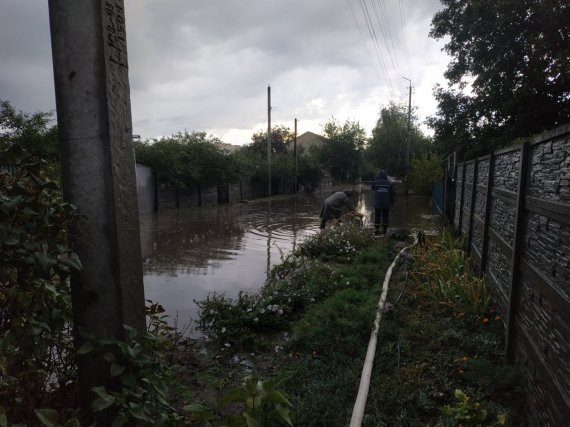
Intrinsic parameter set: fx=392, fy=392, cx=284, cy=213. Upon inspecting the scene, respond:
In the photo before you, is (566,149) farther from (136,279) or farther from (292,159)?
(292,159)

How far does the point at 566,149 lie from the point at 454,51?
2021cm

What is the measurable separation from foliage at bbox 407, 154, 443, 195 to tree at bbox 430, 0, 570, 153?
24.9 ft

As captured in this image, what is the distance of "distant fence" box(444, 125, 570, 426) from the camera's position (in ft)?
7.22

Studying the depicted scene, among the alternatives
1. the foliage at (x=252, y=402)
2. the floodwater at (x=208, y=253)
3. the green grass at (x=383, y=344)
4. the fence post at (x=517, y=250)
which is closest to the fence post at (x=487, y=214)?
the green grass at (x=383, y=344)

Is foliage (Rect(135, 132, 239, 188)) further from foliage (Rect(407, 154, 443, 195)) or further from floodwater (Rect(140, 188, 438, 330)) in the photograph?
foliage (Rect(407, 154, 443, 195))

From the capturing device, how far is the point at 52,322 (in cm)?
173

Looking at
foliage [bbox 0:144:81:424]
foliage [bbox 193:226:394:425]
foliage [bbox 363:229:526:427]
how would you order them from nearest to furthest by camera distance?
foliage [bbox 0:144:81:424] < foliage [bbox 363:229:526:427] < foliage [bbox 193:226:394:425]

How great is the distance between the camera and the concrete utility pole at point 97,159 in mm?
1806

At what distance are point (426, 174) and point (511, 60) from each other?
1251cm

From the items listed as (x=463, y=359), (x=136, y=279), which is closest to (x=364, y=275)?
(x=463, y=359)

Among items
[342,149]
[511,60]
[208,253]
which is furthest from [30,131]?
[342,149]

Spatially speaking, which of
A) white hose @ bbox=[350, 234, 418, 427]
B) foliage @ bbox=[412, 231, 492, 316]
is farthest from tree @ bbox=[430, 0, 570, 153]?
white hose @ bbox=[350, 234, 418, 427]

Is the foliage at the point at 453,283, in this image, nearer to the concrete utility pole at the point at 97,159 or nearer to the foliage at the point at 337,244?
the foliage at the point at 337,244

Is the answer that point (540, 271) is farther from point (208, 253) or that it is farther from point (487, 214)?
point (208, 253)
